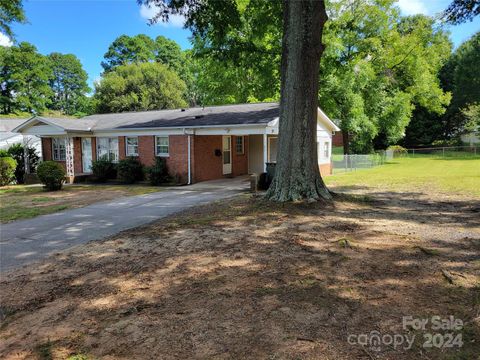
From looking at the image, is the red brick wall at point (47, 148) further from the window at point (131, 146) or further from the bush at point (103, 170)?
the window at point (131, 146)

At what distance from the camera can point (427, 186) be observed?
14.3m

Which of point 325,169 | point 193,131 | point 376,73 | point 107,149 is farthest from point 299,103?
point 376,73

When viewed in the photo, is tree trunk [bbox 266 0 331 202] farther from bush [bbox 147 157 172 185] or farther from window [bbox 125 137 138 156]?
window [bbox 125 137 138 156]

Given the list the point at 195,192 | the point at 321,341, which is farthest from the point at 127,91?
the point at 321,341

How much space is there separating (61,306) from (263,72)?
13632mm

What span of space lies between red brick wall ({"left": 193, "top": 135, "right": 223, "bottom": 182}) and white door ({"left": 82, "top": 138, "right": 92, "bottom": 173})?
772 cm

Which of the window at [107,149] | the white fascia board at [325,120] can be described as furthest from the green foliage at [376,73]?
the window at [107,149]

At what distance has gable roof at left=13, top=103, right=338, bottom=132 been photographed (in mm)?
16688

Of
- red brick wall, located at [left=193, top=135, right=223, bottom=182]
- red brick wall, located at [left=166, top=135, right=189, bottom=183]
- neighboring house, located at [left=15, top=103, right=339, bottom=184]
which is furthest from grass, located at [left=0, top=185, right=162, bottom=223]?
neighboring house, located at [left=15, top=103, right=339, bottom=184]

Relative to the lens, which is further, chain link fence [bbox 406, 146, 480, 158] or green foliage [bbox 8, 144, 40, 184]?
chain link fence [bbox 406, 146, 480, 158]

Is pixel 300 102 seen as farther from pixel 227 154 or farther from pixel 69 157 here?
pixel 69 157

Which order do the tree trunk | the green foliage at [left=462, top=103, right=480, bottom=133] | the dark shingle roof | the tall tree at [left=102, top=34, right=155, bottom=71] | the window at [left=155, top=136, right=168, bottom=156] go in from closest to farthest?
the tree trunk
the dark shingle roof
the window at [left=155, top=136, right=168, bottom=156]
the green foliage at [left=462, top=103, right=480, bottom=133]
the tall tree at [left=102, top=34, right=155, bottom=71]

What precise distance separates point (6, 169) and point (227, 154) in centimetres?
1236

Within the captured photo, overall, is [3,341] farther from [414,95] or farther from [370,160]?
[414,95]
